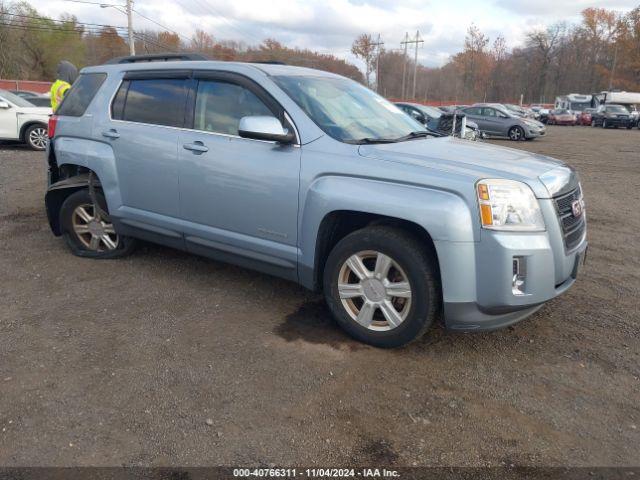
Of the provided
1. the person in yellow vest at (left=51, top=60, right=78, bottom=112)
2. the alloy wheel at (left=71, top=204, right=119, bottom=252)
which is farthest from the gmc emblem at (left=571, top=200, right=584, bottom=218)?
the person in yellow vest at (left=51, top=60, right=78, bottom=112)

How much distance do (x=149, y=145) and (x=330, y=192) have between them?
1830 mm

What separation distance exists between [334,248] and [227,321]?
3.29 ft

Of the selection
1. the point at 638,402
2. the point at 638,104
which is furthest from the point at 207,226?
the point at 638,104

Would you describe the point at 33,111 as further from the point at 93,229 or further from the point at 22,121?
the point at 93,229

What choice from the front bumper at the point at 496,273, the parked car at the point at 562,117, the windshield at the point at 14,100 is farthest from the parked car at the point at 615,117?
the front bumper at the point at 496,273

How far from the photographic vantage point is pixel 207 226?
4043 mm

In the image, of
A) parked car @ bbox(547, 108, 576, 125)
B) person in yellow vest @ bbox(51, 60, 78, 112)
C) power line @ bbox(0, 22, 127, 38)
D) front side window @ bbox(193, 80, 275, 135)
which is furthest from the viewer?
power line @ bbox(0, 22, 127, 38)

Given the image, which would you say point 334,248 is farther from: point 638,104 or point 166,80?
point 638,104

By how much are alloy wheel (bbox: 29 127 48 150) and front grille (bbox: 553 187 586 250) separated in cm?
1302

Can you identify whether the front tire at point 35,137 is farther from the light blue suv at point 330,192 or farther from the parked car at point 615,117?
the parked car at point 615,117

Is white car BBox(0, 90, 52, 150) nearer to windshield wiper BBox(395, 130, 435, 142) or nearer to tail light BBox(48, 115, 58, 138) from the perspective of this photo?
tail light BBox(48, 115, 58, 138)

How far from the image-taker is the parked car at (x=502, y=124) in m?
22.6

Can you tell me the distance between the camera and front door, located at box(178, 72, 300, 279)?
11.7 feet

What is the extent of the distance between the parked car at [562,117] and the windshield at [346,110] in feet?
133
